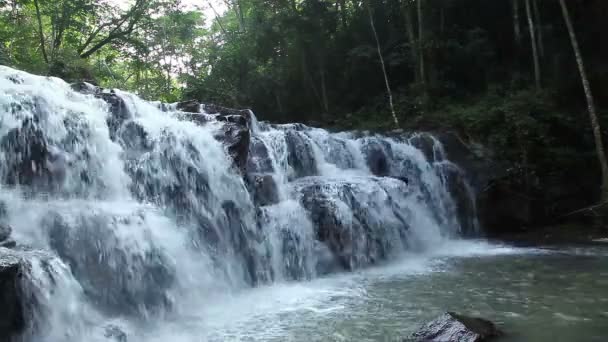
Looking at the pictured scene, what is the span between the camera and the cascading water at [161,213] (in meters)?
5.42

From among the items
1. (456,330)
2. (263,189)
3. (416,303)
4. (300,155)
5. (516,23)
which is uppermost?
(516,23)

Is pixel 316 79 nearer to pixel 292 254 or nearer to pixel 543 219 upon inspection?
pixel 543 219

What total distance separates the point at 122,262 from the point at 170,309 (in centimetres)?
88

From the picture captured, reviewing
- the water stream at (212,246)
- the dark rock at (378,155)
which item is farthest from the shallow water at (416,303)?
the dark rock at (378,155)

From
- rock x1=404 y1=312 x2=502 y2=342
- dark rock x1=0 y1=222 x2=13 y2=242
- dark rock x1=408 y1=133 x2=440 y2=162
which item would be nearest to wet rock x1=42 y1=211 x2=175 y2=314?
dark rock x1=0 y1=222 x2=13 y2=242

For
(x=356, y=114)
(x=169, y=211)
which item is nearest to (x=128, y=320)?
(x=169, y=211)

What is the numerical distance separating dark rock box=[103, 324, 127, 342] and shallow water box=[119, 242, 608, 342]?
35cm

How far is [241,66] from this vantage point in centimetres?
1981

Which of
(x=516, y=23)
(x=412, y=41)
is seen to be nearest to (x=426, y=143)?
(x=412, y=41)

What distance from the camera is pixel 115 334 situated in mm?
4914

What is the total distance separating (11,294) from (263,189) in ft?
17.7

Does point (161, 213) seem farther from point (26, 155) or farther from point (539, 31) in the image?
point (539, 31)

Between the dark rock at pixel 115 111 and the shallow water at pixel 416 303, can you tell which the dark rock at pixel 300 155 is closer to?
the shallow water at pixel 416 303

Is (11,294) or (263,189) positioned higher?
(263,189)
